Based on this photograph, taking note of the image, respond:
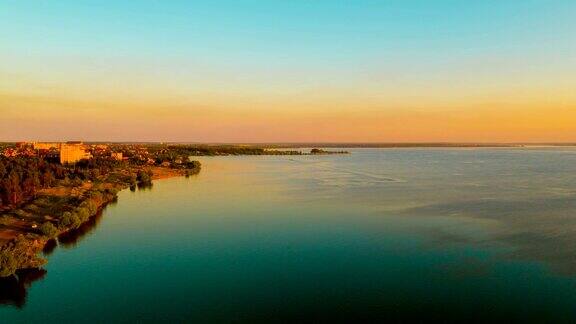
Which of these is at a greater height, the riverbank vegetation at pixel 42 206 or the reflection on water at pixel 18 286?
the riverbank vegetation at pixel 42 206

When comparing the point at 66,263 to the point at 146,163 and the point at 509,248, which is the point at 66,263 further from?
the point at 146,163

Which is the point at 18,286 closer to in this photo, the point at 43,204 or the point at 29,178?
the point at 43,204

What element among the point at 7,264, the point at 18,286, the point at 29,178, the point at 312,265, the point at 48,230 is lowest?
the point at 18,286

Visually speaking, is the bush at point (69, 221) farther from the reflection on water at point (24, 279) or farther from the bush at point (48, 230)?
the bush at point (48, 230)

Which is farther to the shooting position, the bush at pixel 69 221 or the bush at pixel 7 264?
the bush at pixel 69 221

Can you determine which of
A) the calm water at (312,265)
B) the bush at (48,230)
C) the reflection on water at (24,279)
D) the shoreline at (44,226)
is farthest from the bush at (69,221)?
the bush at (48,230)

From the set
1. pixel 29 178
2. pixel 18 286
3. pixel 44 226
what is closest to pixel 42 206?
pixel 29 178

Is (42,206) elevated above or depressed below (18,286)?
above
